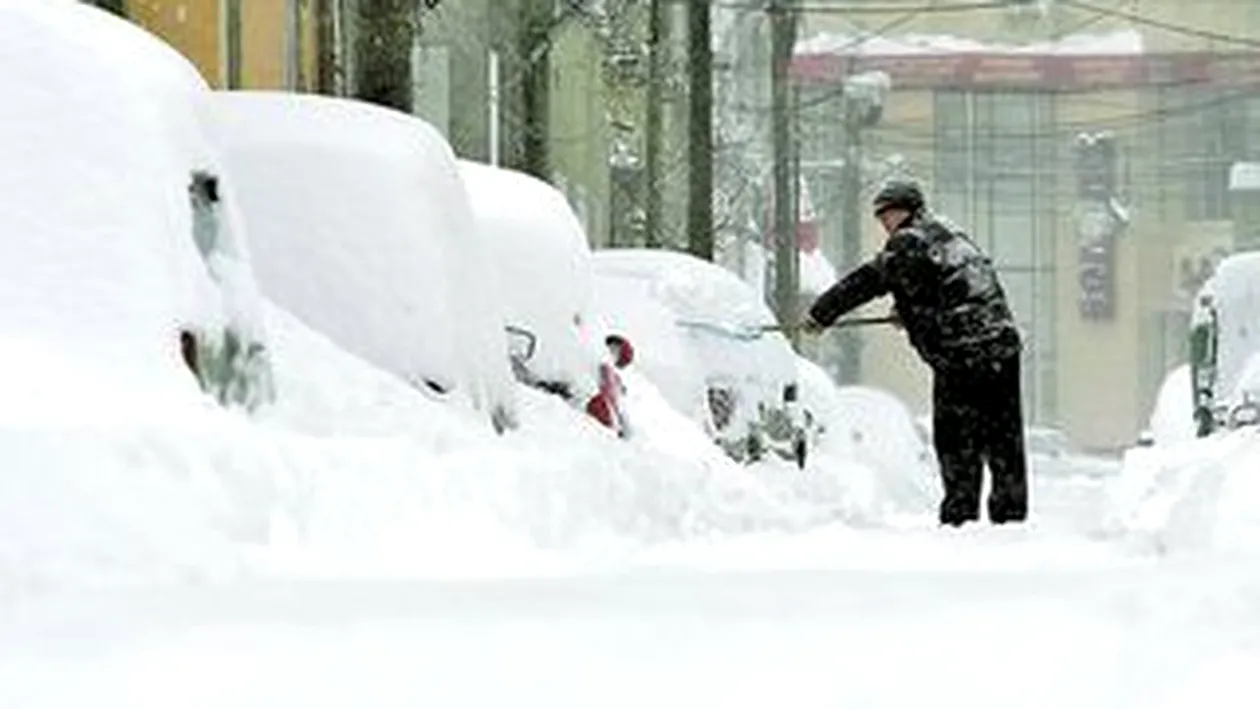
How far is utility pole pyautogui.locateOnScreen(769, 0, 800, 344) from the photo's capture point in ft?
128

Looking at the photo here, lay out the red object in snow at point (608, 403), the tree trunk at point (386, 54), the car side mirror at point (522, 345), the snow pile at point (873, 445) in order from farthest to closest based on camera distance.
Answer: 1. the snow pile at point (873, 445)
2. the tree trunk at point (386, 54)
3. the red object in snow at point (608, 403)
4. the car side mirror at point (522, 345)

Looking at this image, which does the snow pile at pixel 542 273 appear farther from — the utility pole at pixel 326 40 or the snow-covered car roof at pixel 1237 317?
the snow-covered car roof at pixel 1237 317

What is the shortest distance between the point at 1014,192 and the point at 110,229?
67.7 m

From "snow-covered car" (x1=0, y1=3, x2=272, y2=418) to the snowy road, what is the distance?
1.49m

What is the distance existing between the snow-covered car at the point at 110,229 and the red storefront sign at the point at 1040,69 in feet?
215

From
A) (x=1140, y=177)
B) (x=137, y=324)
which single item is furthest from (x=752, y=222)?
(x=137, y=324)

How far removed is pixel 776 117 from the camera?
41781 millimetres

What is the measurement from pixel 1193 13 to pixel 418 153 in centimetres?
6887

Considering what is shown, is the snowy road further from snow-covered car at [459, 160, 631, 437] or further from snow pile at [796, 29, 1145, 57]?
snow pile at [796, 29, 1145, 57]

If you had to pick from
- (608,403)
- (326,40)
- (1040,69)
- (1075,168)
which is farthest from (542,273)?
(1040,69)

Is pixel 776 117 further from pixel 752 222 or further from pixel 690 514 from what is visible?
pixel 690 514

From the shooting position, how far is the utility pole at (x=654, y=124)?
32.4 metres

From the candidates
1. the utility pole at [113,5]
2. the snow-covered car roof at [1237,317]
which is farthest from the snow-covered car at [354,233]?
the snow-covered car roof at [1237,317]

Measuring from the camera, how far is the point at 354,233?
403 inches
